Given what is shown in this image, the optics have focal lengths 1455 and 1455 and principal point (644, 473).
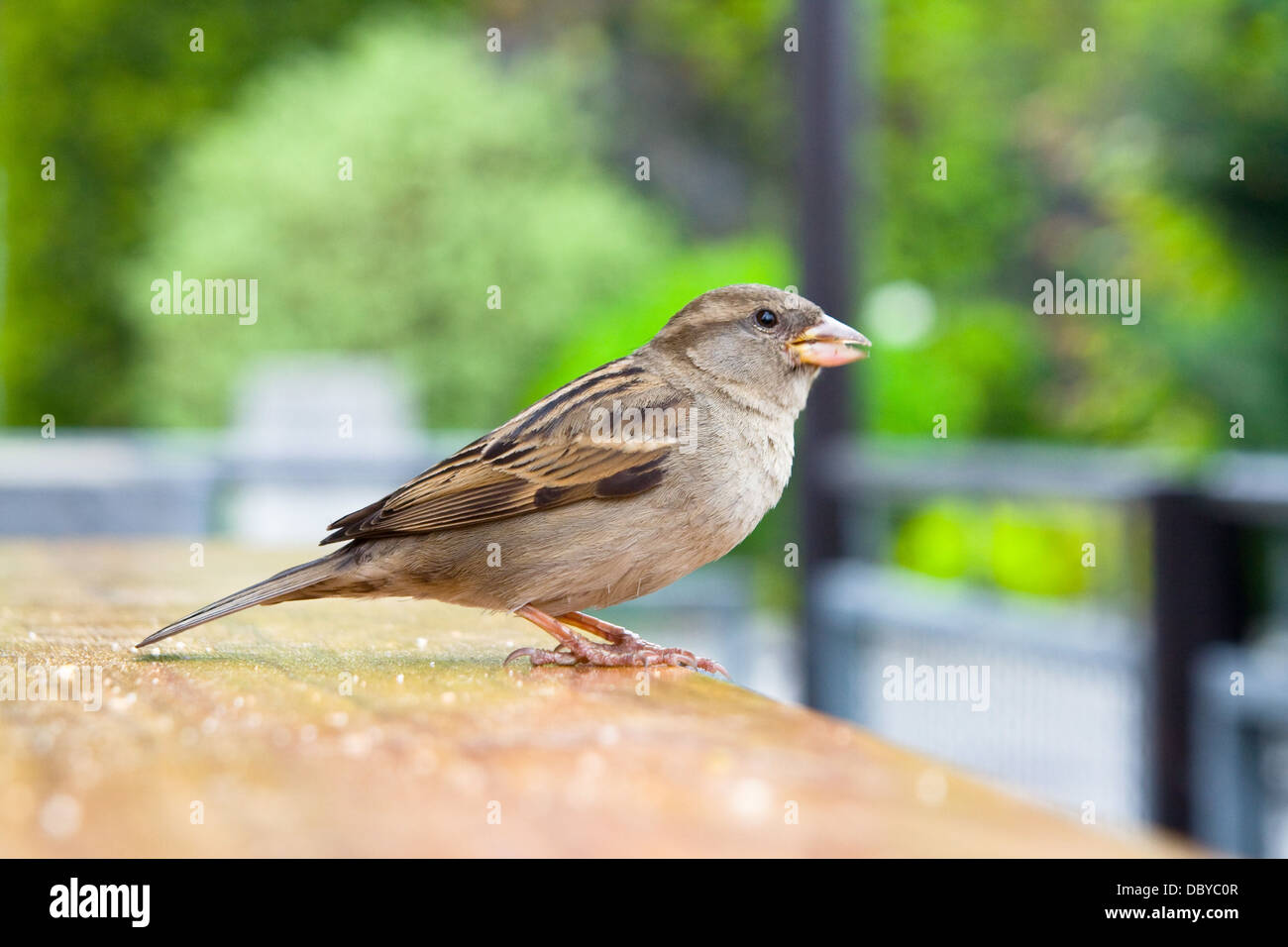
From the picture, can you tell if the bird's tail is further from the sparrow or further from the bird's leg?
the bird's leg

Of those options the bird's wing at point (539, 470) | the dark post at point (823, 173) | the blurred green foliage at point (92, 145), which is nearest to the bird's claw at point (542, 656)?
the bird's wing at point (539, 470)

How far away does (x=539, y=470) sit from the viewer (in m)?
1.43

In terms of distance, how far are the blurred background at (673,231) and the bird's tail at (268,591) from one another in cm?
384

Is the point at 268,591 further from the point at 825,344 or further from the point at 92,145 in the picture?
the point at 92,145

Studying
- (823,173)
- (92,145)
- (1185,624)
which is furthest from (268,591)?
(92,145)

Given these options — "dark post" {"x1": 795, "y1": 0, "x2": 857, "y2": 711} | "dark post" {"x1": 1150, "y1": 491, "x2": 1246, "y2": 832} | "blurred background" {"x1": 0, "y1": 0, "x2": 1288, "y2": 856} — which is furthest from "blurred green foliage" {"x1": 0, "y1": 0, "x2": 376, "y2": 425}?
"dark post" {"x1": 1150, "y1": 491, "x2": 1246, "y2": 832}

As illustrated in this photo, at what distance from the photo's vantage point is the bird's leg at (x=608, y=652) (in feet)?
4.26

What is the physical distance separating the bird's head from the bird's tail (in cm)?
41

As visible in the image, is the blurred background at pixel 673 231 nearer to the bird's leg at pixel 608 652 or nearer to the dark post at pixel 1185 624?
the dark post at pixel 1185 624

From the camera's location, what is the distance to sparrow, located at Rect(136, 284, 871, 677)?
1.36m

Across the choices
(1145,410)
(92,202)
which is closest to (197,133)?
(92,202)

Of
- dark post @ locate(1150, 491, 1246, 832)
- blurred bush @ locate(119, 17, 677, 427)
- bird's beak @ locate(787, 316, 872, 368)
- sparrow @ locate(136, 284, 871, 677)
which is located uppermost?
blurred bush @ locate(119, 17, 677, 427)

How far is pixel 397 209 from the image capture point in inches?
508

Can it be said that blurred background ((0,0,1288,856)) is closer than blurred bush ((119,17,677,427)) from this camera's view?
Yes
